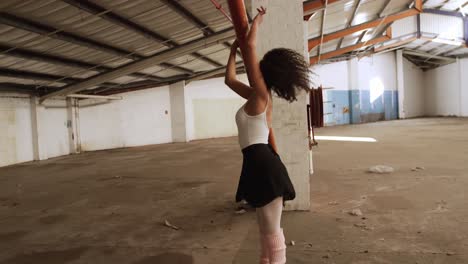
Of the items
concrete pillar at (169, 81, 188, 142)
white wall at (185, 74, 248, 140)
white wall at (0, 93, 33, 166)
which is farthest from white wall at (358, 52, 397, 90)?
white wall at (0, 93, 33, 166)

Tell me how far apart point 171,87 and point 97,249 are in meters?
11.9

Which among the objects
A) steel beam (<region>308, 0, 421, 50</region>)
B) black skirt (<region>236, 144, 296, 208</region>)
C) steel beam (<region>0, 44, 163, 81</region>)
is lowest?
black skirt (<region>236, 144, 296, 208</region>)

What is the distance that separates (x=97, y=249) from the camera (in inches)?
113

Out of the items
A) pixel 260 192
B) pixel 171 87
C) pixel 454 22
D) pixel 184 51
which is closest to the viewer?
pixel 260 192

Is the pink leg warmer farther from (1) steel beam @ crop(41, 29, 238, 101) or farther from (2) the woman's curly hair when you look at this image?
(1) steel beam @ crop(41, 29, 238, 101)

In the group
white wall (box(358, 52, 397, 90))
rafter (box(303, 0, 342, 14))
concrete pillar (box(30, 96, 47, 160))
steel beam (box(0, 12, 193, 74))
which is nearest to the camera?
steel beam (box(0, 12, 193, 74))

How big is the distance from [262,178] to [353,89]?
19701 mm

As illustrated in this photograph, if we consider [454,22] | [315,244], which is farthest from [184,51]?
[454,22]

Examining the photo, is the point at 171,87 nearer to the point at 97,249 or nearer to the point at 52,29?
the point at 52,29

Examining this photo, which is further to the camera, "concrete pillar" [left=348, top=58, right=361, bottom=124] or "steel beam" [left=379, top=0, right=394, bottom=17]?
"concrete pillar" [left=348, top=58, right=361, bottom=124]

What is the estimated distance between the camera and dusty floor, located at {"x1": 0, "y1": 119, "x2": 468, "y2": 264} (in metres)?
2.61

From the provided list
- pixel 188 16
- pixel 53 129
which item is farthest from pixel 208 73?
pixel 188 16

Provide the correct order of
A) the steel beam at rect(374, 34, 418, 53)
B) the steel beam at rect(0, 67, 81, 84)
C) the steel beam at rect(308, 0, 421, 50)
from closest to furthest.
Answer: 1. the steel beam at rect(0, 67, 81, 84)
2. the steel beam at rect(308, 0, 421, 50)
3. the steel beam at rect(374, 34, 418, 53)

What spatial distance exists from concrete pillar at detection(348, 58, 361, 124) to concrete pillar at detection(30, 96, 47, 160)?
1630 cm
